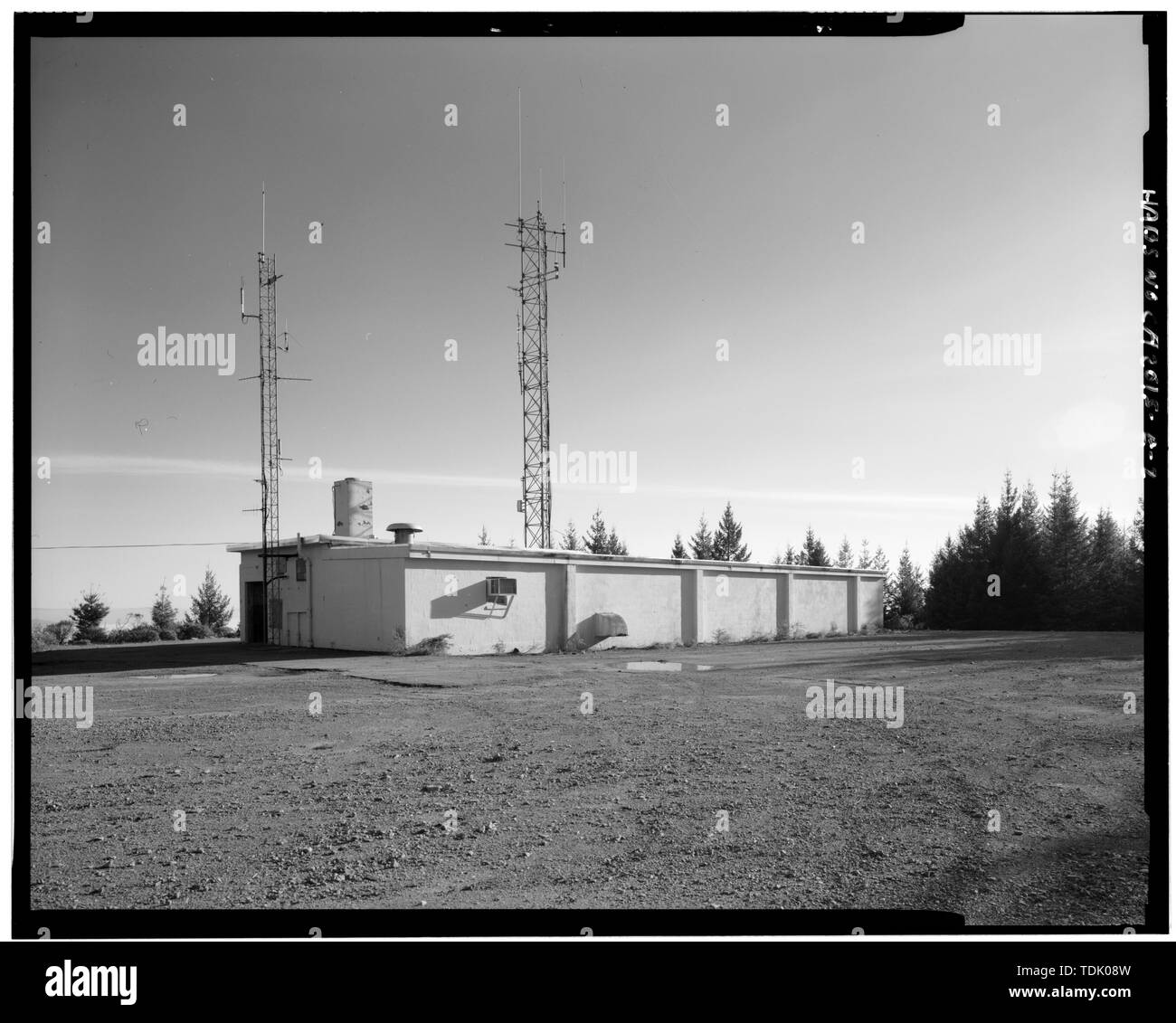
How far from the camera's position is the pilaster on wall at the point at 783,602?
25562 millimetres

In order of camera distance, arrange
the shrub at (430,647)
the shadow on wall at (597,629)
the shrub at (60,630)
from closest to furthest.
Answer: the shrub at (430,647)
the shadow on wall at (597,629)
the shrub at (60,630)

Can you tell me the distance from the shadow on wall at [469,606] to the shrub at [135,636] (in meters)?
12.1

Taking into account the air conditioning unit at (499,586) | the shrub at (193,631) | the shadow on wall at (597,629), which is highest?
the air conditioning unit at (499,586)

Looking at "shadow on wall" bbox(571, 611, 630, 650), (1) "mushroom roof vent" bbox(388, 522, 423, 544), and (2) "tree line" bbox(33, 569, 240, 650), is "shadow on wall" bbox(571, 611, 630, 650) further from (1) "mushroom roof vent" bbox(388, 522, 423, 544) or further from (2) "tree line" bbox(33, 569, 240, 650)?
(2) "tree line" bbox(33, 569, 240, 650)

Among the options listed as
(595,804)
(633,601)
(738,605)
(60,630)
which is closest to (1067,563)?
(738,605)

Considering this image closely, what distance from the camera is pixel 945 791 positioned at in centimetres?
529

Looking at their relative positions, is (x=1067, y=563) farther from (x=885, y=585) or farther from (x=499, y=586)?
(x=499, y=586)

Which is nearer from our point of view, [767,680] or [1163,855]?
[1163,855]

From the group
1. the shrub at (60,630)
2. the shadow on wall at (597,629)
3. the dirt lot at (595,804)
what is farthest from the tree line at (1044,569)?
the shrub at (60,630)

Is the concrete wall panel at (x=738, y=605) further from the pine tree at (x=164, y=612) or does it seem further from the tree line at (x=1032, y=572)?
the pine tree at (x=164, y=612)

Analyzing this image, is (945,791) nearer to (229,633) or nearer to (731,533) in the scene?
(229,633)

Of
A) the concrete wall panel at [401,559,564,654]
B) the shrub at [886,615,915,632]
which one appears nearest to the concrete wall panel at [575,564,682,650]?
the concrete wall panel at [401,559,564,654]
